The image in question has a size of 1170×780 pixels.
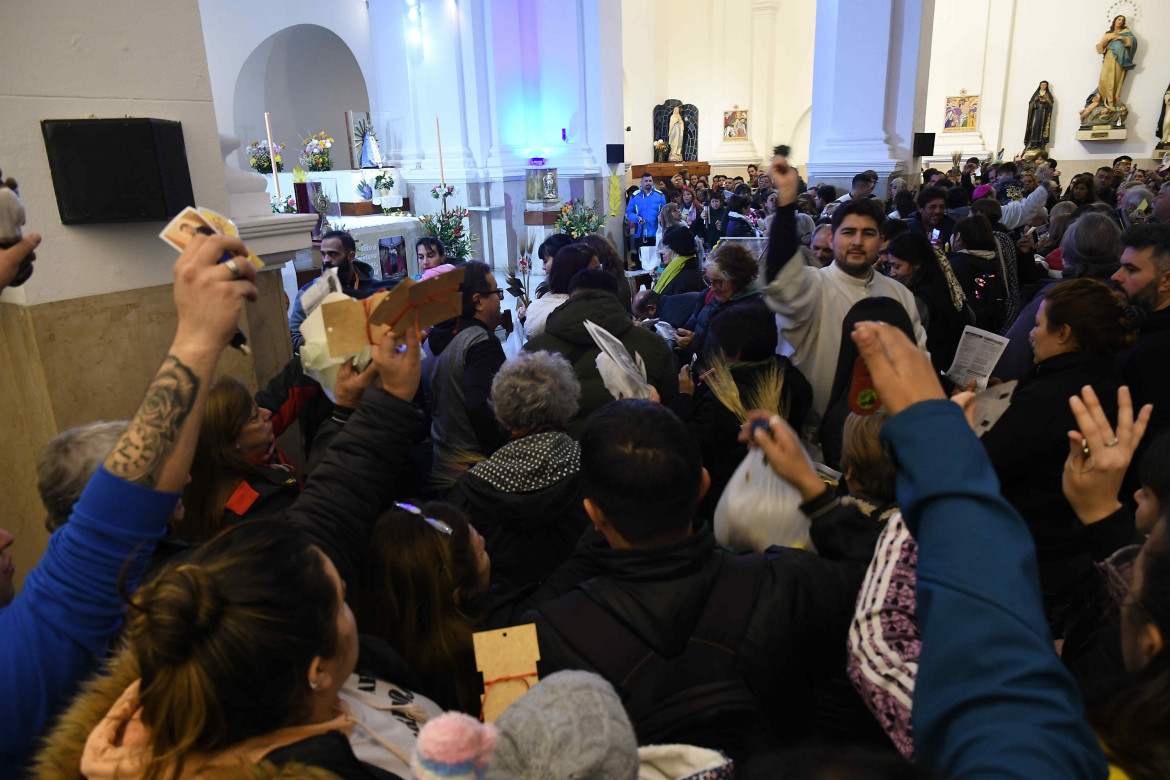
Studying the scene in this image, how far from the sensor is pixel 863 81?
8828 mm

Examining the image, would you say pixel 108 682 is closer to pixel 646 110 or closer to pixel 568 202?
pixel 568 202

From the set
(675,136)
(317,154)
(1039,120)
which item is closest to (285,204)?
(317,154)

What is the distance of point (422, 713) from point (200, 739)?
15.3 inches

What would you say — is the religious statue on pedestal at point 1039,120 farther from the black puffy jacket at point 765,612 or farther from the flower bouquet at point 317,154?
the black puffy jacket at point 765,612

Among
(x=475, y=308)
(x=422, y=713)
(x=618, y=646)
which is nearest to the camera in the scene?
(x=422, y=713)

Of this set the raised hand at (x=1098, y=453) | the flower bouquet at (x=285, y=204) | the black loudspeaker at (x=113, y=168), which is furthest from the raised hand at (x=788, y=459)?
the flower bouquet at (x=285, y=204)

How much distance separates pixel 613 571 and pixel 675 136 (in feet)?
71.7

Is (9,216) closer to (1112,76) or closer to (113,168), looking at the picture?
(113,168)

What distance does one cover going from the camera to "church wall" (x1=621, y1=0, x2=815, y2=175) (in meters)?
20.9

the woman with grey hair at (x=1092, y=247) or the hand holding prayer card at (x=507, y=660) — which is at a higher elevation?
the woman with grey hair at (x=1092, y=247)

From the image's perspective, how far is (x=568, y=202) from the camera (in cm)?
1134

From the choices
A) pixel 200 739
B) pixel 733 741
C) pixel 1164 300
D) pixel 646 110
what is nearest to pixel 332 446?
pixel 200 739

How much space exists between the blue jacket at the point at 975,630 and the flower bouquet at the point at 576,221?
914 centimetres

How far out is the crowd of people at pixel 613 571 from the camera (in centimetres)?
79
